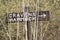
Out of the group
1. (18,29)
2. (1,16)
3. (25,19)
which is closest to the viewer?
(25,19)

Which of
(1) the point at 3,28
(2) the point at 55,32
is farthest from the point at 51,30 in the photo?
(1) the point at 3,28

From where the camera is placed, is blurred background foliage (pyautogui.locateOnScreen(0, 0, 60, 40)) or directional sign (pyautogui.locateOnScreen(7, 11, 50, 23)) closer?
directional sign (pyautogui.locateOnScreen(7, 11, 50, 23))

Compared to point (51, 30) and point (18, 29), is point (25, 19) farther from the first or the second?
point (51, 30)

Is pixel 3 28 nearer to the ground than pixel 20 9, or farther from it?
nearer to the ground

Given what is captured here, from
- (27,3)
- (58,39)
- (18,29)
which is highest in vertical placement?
(27,3)

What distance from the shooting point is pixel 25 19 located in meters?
1.60

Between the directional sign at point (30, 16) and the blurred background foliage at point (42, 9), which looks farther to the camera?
the blurred background foliage at point (42, 9)

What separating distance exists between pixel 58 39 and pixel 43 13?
84cm

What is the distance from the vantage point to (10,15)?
5.34 feet

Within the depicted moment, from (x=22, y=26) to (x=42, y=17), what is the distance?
2.57 ft

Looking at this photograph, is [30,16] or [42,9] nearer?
[30,16]

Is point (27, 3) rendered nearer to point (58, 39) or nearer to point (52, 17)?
point (52, 17)

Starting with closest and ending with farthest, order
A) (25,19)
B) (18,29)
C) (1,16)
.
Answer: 1. (25,19)
2. (18,29)
3. (1,16)

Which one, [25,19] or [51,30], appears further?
[51,30]
